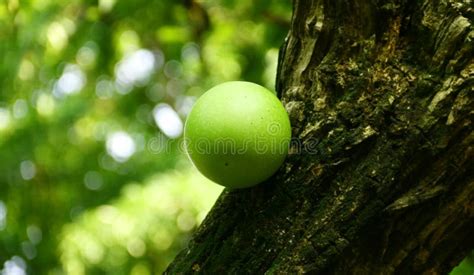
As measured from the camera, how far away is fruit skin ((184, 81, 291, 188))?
1.91 m

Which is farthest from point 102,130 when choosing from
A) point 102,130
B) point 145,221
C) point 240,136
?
point 240,136

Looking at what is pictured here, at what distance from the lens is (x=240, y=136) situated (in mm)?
1917

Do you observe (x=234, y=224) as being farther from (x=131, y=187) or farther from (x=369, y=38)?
(x=131, y=187)

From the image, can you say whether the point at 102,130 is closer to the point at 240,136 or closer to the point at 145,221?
the point at 145,221

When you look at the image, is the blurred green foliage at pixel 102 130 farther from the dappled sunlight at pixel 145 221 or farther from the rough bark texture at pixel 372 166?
the rough bark texture at pixel 372 166

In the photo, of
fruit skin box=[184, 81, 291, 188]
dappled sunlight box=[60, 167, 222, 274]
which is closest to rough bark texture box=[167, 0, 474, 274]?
fruit skin box=[184, 81, 291, 188]

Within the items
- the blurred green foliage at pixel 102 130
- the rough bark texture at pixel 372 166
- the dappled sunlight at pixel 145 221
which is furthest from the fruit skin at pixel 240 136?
the dappled sunlight at pixel 145 221

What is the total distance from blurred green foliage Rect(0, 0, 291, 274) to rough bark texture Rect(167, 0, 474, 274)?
2.08 m

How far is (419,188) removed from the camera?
185 centimetres

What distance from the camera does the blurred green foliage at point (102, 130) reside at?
14.3 ft

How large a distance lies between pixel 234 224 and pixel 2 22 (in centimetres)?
311

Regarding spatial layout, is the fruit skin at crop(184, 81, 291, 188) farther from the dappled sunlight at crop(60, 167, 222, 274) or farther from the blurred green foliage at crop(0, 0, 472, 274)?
the dappled sunlight at crop(60, 167, 222, 274)

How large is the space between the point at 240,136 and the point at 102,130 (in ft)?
15.3

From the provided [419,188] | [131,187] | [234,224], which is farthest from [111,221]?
[419,188]
